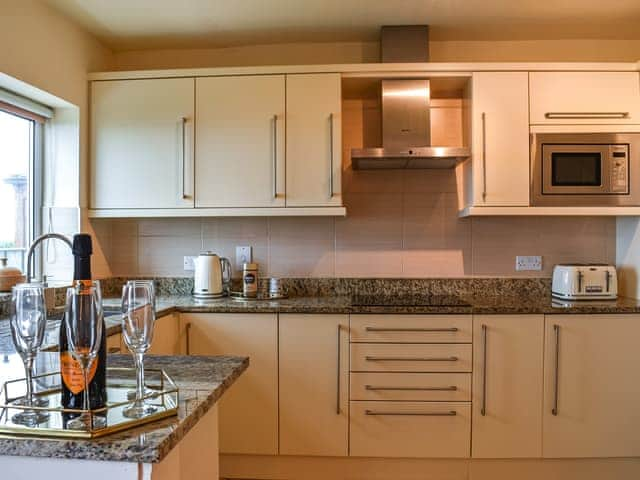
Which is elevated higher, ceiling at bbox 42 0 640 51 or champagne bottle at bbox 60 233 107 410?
ceiling at bbox 42 0 640 51

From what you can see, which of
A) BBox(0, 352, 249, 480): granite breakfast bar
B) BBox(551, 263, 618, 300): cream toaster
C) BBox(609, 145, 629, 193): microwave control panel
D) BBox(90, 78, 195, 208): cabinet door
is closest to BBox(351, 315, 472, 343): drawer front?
BBox(551, 263, 618, 300): cream toaster

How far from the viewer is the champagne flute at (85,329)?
741 mm

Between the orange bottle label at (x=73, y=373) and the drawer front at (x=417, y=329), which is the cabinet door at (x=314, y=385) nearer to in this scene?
the drawer front at (x=417, y=329)

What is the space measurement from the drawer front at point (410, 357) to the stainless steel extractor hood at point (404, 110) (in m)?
0.98

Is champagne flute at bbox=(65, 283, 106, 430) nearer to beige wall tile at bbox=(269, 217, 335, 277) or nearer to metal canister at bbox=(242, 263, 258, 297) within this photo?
metal canister at bbox=(242, 263, 258, 297)

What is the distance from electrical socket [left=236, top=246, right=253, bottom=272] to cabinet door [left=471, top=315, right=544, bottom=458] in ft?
4.52

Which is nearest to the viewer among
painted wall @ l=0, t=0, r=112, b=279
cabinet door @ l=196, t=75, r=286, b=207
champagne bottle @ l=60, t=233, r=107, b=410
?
champagne bottle @ l=60, t=233, r=107, b=410

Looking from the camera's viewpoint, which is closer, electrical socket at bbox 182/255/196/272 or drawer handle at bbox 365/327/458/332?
drawer handle at bbox 365/327/458/332

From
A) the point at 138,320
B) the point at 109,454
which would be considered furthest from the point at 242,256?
the point at 109,454

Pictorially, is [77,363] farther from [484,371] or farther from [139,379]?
[484,371]

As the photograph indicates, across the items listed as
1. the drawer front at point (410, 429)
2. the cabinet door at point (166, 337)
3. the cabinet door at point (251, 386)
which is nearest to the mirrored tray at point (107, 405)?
the cabinet door at point (166, 337)

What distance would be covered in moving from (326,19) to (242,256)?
1.46m

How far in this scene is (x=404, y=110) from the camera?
239 centimetres

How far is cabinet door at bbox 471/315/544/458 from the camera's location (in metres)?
2.14
